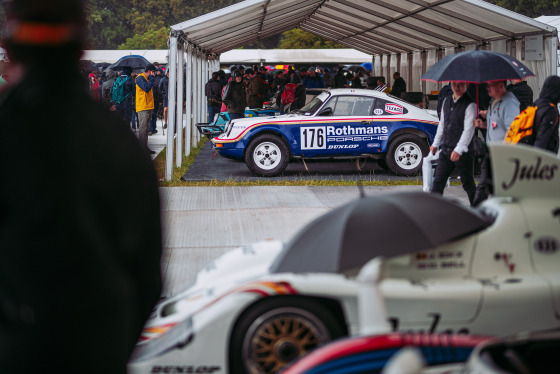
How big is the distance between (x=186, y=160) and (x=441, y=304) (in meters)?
12.4

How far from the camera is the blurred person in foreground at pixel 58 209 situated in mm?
1837

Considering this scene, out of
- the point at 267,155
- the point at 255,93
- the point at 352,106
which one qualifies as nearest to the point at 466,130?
the point at 352,106

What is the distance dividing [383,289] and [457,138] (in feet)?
15.0

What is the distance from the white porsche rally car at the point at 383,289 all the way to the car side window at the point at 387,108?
901 centimetres

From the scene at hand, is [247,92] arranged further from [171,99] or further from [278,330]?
[278,330]

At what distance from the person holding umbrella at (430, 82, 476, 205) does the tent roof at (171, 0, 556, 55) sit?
564 centimetres

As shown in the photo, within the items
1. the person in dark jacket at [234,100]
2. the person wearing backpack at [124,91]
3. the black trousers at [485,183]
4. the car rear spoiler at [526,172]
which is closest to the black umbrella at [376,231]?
the car rear spoiler at [526,172]

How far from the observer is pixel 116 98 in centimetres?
1855

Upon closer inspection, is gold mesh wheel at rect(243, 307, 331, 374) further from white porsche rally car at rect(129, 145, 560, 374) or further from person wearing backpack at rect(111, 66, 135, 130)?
person wearing backpack at rect(111, 66, 135, 130)

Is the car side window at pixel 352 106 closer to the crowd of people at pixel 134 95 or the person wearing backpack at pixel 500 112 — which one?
the crowd of people at pixel 134 95

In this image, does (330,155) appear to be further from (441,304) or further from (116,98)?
(441,304)

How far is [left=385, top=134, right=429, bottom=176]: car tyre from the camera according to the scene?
13508 mm

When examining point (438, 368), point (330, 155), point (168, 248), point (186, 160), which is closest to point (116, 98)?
point (186, 160)

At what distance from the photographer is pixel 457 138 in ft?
27.2
